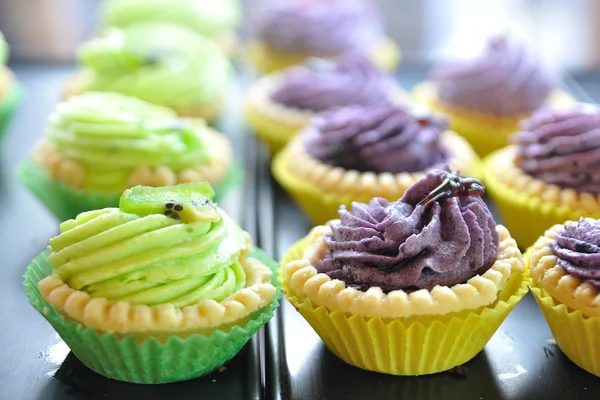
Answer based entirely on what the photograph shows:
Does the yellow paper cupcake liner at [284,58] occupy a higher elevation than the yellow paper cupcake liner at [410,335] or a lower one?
lower

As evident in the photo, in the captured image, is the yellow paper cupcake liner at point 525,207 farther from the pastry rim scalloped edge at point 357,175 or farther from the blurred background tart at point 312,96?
the blurred background tart at point 312,96

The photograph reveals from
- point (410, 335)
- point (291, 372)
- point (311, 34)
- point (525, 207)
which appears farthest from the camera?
point (311, 34)

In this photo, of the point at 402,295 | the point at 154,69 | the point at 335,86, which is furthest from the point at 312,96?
the point at 402,295

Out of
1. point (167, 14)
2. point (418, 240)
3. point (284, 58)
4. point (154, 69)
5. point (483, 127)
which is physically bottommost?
point (284, 58)

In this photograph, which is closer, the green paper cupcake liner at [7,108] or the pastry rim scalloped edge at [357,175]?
the pastry rim scalloped edge at [357,175]

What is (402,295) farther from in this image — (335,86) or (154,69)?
(154,69)

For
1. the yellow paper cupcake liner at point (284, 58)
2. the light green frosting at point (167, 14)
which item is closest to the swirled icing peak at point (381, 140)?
the yellow paper cupcake liner at point (284, 58)

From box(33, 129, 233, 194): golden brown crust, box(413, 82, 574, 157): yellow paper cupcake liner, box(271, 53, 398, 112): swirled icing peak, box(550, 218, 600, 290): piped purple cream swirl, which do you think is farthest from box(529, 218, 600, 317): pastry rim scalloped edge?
box(271, 53, 398, 112): swirled icing peak
